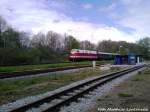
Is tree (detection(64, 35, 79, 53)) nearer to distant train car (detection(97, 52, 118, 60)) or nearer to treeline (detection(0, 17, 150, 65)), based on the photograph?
treeline (detection(0, 17, 150, 65))

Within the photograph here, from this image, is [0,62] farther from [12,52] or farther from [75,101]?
[75,101]

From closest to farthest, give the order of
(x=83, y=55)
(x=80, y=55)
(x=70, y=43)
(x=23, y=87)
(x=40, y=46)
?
1. (x=23, y=87)
2. (x=80, y=55)
3. (x=83, y=55)
4. (x=40, y=46)
5. (x=70, y=43)

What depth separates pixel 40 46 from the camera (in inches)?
3398

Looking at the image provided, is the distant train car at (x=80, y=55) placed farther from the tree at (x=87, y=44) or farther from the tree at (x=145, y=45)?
the tree at (x=87, y=44)

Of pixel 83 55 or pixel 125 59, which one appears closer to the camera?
pixel 125 59

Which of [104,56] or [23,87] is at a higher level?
[104,56]

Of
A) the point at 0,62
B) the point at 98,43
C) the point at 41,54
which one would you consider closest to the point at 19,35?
the point at 41,54

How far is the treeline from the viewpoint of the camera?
57.6m

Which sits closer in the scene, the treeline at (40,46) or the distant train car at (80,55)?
the treeline at (40,46)

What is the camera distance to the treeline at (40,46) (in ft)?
189

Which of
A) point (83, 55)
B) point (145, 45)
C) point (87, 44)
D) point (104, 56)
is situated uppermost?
point (87, 44)

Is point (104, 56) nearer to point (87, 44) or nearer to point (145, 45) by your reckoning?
point (87, 44)

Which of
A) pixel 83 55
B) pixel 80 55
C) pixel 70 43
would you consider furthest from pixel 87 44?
pixel 80 55

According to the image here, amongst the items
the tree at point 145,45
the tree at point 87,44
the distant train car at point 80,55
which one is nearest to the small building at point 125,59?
the distant train car at point 80,55
